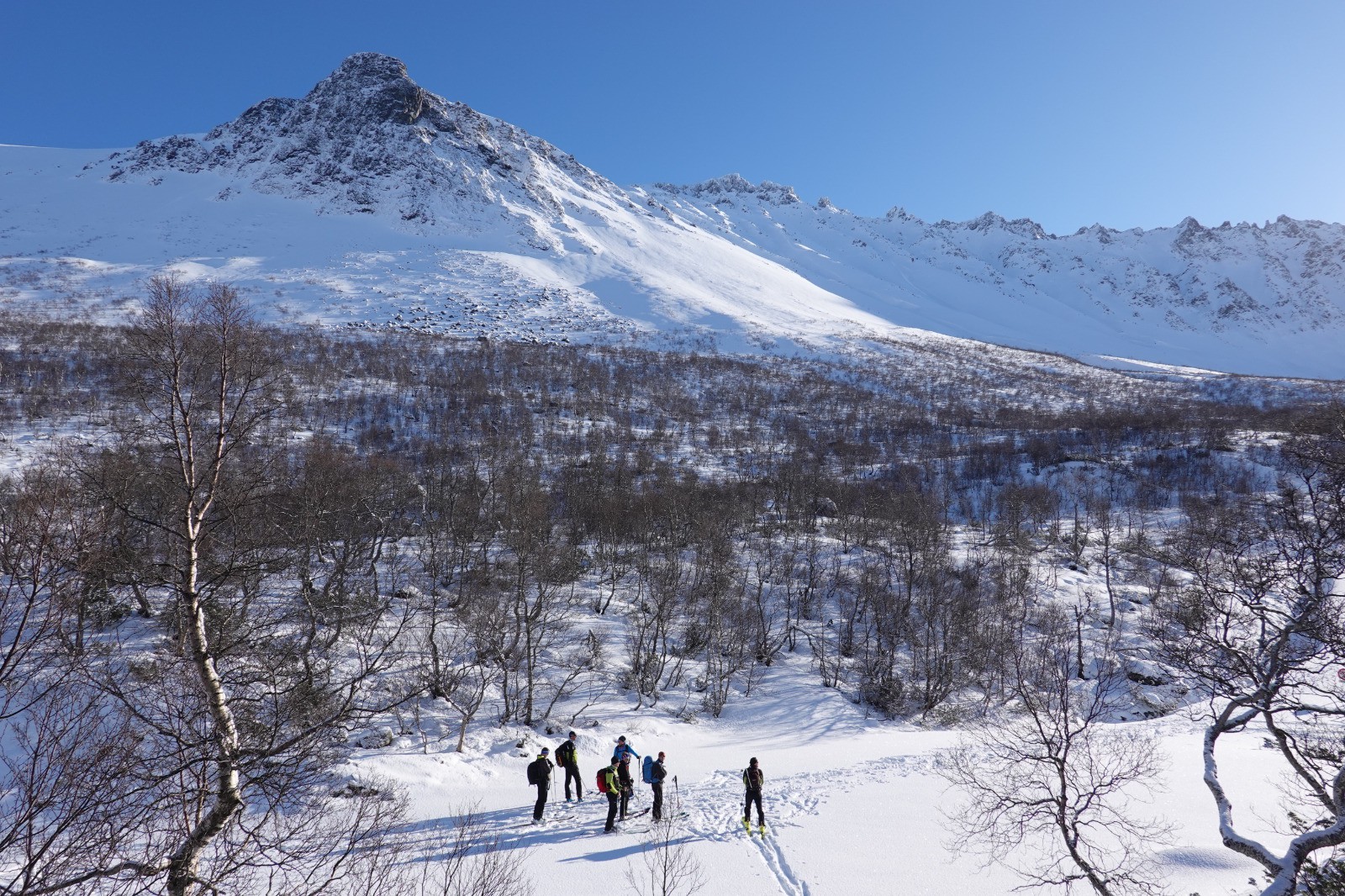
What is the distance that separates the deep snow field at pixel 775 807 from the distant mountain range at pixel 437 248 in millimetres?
79010

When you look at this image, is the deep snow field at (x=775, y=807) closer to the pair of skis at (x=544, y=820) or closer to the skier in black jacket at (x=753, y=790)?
the pair of skis at (x=544, y=820)

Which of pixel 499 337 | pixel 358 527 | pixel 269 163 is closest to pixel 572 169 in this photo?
pixel 269 163

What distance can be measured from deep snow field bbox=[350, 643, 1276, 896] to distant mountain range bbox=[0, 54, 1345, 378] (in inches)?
3111

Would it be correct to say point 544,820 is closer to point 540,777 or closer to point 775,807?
point 540,777

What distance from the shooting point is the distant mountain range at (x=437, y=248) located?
304 ft

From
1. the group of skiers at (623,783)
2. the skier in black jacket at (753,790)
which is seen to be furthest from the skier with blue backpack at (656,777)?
the skier in black jacket at (753,790)

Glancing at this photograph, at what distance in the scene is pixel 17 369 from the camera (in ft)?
166

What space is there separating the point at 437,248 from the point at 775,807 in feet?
398

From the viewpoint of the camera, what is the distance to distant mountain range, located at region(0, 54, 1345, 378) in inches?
3649

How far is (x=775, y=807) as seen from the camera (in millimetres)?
13906

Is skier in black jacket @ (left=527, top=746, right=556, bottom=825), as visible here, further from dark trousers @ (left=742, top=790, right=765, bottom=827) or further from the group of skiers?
dark trousers @ (left=742, top=790, right=765, bottom=827)

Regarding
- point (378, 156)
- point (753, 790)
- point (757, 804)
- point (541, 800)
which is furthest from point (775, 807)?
point (378, 156)

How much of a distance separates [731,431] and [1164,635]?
5595 cm

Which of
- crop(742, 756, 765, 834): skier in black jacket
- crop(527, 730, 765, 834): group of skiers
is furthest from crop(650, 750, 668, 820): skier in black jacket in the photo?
crop(742, 756, 765, 834): skier in black jacket
